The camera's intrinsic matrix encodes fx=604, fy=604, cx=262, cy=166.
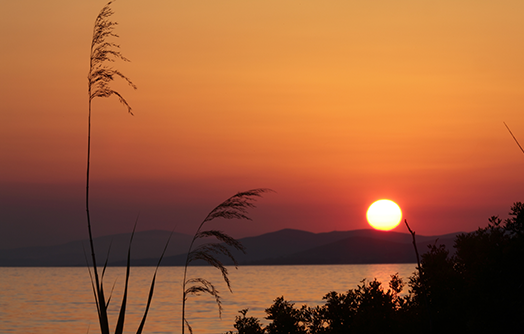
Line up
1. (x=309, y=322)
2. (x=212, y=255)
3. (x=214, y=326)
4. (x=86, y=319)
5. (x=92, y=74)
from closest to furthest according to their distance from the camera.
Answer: (x=92, y=74), (x=212, y=255), (x=309, y=322), (x=214, y=326), (x=86, y=319)

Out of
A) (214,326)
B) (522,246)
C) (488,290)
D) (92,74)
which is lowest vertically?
(214,326)

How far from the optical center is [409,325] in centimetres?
1290

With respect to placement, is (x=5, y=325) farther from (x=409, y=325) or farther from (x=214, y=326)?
(x=409, y=325)

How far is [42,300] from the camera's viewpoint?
9769 centimetres

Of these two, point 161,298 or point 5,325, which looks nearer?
point 5,325

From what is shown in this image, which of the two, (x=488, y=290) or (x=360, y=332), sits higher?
(x=488, y=290)

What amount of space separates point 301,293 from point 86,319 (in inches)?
1656

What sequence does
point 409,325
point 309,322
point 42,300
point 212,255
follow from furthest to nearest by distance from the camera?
point 42,300 → point 309,322 → point 409,325 → point 212,255

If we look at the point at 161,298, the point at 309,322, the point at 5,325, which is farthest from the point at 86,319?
the point at 309,322

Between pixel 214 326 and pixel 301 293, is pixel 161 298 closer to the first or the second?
pixel 301 293

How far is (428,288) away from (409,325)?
99cm

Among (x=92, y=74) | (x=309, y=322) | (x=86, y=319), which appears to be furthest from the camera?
(x=86, y=319)

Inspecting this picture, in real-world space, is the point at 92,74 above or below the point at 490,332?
above

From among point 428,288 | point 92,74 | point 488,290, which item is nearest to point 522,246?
point 488,290
